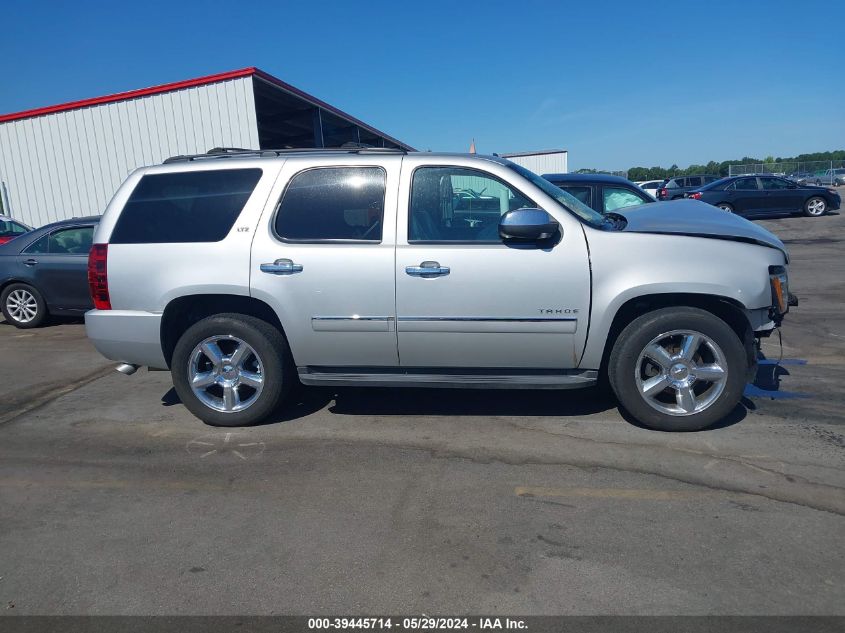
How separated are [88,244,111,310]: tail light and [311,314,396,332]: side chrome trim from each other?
1626 mm

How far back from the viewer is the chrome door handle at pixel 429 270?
13.9ft

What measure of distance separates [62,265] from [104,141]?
→ 9.10 metres

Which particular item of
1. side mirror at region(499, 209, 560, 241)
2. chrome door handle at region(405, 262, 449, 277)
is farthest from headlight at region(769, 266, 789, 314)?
chrome door handle at region(405, 262, 449, 277)

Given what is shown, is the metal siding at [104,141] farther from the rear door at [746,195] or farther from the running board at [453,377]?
the rear door at [746,195]

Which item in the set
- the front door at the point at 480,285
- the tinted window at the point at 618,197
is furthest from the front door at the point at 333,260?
the tinted window at the point at 618,197

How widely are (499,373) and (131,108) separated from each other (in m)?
15.0

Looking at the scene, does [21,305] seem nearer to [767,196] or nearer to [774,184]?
[767,196]

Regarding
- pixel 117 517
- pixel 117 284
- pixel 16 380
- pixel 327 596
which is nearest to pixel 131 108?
pixel 16 380

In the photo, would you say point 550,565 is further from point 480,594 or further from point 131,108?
point 131,108

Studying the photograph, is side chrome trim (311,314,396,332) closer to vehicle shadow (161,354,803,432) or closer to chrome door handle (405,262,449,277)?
chrome door handle (405,262,449,277)

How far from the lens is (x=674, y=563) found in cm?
289

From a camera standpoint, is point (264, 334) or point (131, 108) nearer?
point (264, 334)

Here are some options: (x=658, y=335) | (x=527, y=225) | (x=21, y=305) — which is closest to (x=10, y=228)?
(x=21, y=305)

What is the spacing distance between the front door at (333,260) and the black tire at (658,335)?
1596 millimetres
